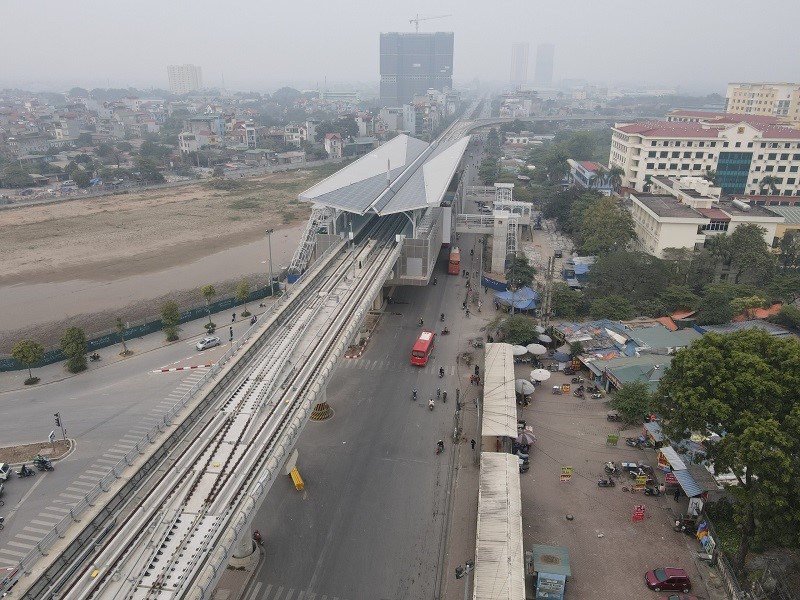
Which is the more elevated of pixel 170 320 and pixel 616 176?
pixel 616 176

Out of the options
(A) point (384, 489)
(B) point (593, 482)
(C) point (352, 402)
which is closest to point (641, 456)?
(B) point (593, 482)

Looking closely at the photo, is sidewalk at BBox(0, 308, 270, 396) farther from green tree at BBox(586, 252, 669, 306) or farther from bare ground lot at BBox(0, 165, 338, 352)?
green tree at BBox(586, 252, 669, 306)

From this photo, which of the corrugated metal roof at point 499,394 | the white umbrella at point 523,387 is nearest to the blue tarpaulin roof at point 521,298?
the corrugated metal roof at point 499,394

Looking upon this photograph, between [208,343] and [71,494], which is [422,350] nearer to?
[208,343]

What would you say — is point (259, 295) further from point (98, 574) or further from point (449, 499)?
point (98, 574)

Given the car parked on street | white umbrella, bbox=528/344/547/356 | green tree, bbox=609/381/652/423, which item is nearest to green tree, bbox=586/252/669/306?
white umbrella, bbox=528/344/547/356

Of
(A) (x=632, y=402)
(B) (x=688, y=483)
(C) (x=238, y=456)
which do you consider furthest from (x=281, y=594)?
(A) (x=632, y=402)
